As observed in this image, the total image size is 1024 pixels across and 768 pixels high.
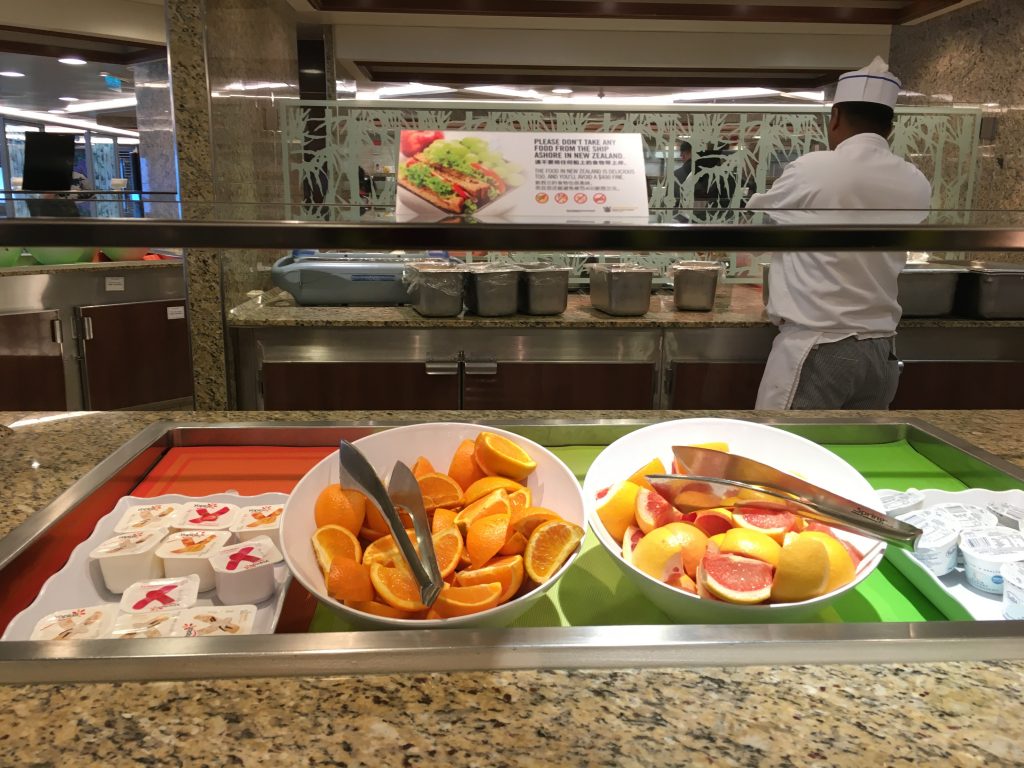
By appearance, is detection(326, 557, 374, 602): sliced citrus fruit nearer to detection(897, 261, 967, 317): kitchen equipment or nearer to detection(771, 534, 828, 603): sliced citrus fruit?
detection(771, 534, 828, 603): sliced citrus fruit

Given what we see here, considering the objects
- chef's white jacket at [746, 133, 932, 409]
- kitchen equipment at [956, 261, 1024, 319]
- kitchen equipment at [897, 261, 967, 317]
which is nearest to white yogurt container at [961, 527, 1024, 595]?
chef's white jacket at [746, 133, 932, 409]

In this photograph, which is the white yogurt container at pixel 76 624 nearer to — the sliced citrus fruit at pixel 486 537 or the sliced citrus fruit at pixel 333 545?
the sliced citrus fruit at pixel 333 545

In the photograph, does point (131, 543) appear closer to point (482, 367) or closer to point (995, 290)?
point (482, 367)

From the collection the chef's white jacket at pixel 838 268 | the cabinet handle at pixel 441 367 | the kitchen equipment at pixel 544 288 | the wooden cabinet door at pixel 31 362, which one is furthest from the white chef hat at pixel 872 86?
the wooden cabinet door at pixel 31 362

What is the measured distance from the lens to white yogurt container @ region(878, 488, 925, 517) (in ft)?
2.61

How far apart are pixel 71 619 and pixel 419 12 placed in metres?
4.23

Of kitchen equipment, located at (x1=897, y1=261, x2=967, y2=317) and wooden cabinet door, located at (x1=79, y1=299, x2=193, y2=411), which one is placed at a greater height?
kitchen equipment, located at (x1=897, y1=261, x2=967, y2=317)

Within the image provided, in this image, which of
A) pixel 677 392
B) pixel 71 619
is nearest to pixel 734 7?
pixel 677 392

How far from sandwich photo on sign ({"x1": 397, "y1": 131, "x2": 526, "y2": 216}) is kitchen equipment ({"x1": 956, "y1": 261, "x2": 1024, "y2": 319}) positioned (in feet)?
6.27

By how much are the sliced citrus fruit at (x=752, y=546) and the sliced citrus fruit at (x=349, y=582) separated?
0.31 metres

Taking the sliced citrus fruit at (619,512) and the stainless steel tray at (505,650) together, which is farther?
the sliced citrus fruit at (619,512)

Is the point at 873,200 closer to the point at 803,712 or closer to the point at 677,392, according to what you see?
the point at 677,392

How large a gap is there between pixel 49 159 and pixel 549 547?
3.06 metres

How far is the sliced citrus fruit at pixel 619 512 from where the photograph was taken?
71 cm
